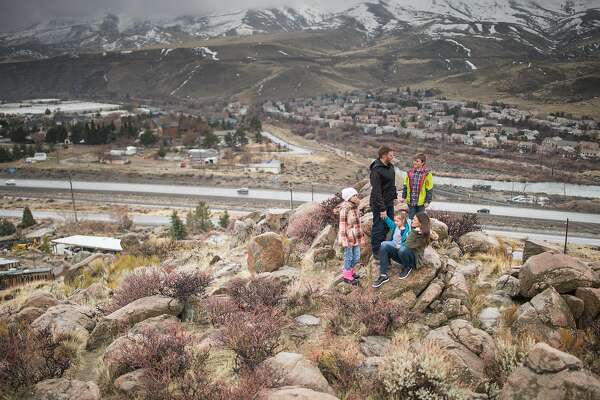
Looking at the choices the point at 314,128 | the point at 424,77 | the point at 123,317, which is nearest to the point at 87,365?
the point at 123,317

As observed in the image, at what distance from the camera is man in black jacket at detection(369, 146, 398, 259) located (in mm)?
6449

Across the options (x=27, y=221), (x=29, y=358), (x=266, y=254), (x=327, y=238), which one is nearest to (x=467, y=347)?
(x=266, y=254)

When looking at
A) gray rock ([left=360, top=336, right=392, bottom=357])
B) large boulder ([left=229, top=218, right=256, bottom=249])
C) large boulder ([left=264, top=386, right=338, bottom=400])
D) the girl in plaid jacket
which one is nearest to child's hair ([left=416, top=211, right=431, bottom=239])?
the girl in plaid jacket

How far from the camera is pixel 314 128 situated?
98250 mm

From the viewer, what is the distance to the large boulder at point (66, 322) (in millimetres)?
6000

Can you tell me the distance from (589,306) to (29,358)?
675 cm

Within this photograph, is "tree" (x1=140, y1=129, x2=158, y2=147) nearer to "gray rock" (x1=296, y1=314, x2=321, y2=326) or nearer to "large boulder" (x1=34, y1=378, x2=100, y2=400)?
"gray rock" (x1=296, y1=314, x2=321, y2=326)

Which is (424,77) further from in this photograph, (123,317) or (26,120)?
(123,317)

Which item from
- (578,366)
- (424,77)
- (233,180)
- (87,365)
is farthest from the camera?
(424,77)

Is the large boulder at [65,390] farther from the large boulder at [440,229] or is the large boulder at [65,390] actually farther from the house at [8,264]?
the house at [8,264]

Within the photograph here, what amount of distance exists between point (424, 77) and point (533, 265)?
208556mm

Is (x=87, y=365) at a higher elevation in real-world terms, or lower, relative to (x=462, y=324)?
lower

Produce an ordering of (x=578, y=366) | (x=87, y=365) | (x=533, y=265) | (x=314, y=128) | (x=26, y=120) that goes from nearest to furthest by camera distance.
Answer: (x=578, y=366) < (x=87, y=365) < (x=533, y=265) < (x=314, y=128) < (x=26, y=120)

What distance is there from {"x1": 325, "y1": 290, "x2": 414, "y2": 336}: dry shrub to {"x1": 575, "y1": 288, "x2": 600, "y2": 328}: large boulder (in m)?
2.08
